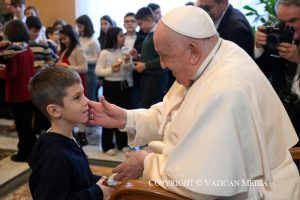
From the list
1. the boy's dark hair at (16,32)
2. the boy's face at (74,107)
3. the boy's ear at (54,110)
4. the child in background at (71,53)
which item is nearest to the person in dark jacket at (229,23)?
the boy's face at (74,107)

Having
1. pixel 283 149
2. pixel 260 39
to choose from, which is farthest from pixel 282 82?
pixel 283 149

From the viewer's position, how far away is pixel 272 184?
1579mm

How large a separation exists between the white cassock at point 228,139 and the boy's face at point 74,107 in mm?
391

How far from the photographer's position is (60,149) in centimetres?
159

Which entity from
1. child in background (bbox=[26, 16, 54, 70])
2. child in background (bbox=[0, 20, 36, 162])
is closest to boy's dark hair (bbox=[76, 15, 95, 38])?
child in background (bbox=[26, 16, 54, 70])

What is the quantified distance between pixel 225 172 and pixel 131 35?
3777 mm

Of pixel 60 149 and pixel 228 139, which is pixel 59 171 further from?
pixel 228 139

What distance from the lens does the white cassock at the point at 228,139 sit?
139cm

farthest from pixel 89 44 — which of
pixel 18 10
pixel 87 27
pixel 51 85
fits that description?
pixel 51 85

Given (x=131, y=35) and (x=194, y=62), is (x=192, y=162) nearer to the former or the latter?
(x=194, y=62)

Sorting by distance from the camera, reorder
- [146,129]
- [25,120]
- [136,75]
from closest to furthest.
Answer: [146,129] → [25,120] → [136,75]

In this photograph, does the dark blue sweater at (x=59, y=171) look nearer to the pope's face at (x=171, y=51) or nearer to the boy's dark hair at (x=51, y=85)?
the boy's dark hair at (x=51, y=85)

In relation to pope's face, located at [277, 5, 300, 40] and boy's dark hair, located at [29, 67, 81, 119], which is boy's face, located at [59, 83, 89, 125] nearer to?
boy's dark hair, located at [29, 67, 81, 119]

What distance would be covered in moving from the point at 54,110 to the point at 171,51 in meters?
0.61
